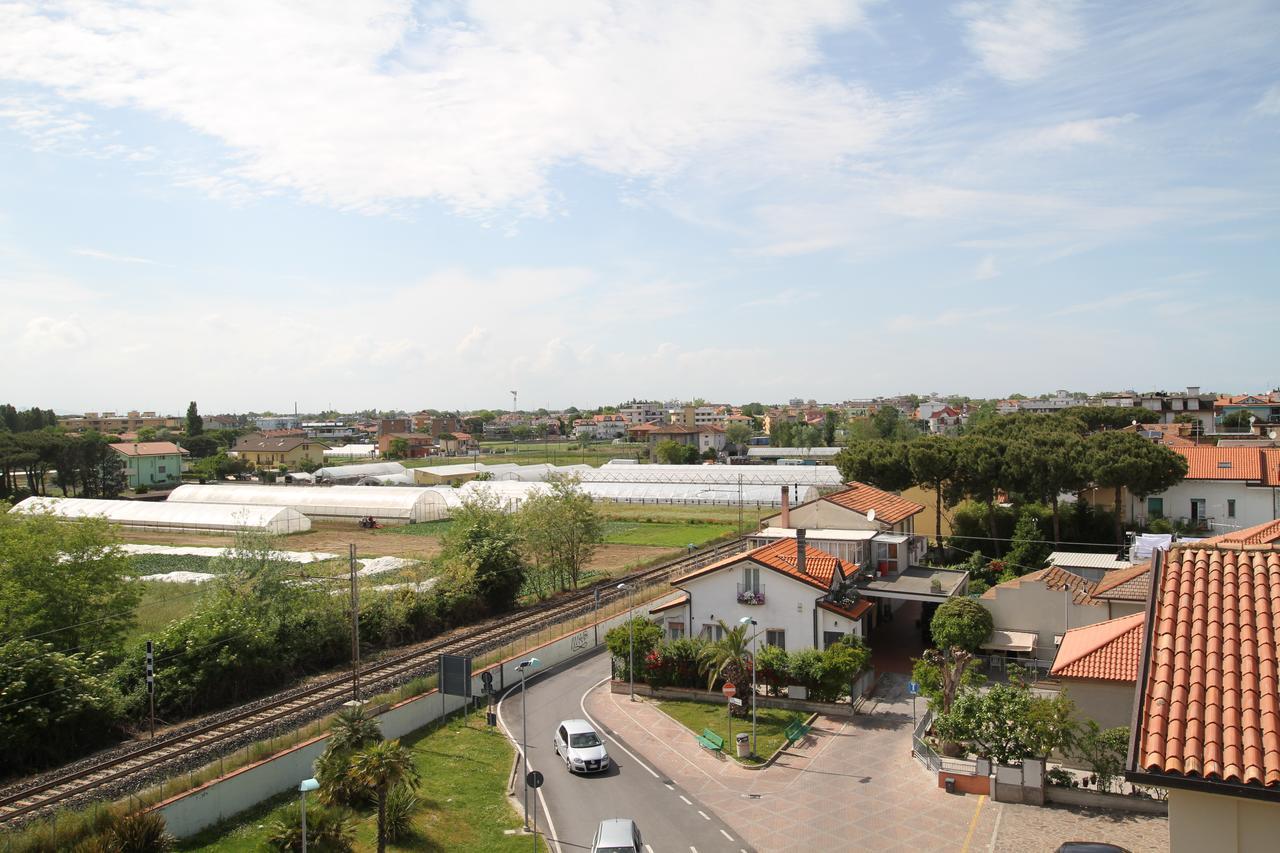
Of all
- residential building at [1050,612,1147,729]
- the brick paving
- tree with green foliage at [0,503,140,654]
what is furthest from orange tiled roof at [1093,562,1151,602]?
tree with green foliage at [0,503,140,654]

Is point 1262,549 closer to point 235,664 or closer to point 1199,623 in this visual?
point 1199,623

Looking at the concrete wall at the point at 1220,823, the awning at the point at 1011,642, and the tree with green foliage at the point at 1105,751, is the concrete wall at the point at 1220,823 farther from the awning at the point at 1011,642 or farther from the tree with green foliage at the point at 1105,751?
the awning at the point at 1011,642

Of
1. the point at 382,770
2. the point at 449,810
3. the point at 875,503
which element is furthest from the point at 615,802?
the point at 875,503

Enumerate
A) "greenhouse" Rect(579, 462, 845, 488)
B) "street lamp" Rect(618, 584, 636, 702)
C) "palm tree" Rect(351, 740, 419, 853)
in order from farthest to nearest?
1. "greenhouse" Rect(579, 462, 845, 488)
2. "street lamp" Rect(618, 584, 636, 702)
3. "palm tree" Rect(351, 740, 419, 853)

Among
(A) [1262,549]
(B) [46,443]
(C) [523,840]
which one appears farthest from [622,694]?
(B) [46,443]

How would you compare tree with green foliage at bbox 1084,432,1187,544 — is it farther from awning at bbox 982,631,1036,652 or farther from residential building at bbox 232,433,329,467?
residential building at bbox 232,433,329,467
